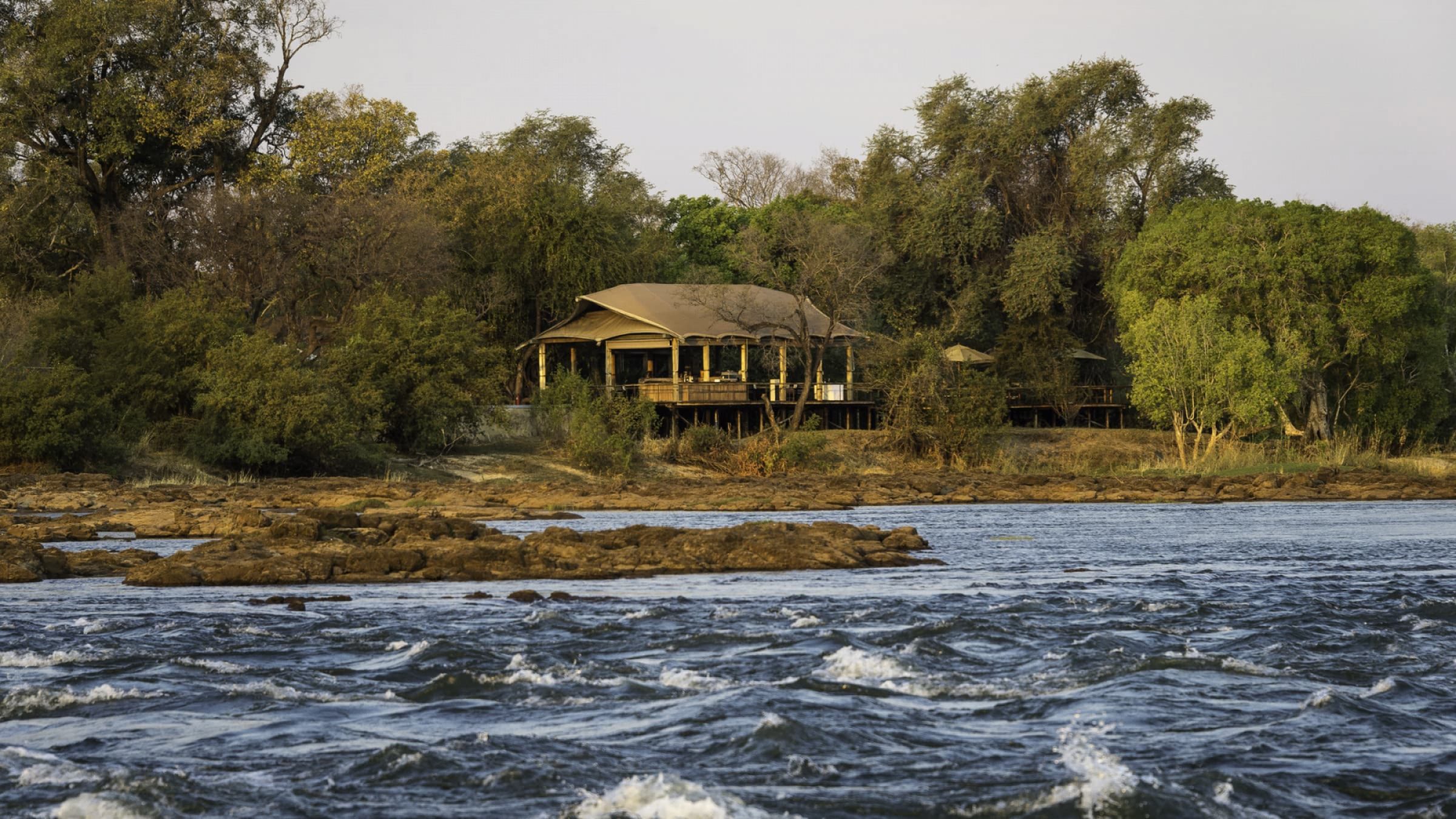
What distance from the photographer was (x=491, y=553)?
2133 cm

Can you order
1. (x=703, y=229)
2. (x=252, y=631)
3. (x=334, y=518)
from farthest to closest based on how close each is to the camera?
1. (x=703, y=229)
2. (x=334, y=518)
3. (x=252, y=631)

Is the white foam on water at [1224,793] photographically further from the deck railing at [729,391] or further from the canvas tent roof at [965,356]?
the canvas tent roof at [965,356]

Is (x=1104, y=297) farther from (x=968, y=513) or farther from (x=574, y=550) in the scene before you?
(x=574, y=550)

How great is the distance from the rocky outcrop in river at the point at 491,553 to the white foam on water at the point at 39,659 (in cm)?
574

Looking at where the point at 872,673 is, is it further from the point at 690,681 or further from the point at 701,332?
the point at 701,332

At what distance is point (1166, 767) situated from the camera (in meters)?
9.79

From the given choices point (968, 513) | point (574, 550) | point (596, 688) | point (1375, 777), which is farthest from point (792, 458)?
point (1375, 777)

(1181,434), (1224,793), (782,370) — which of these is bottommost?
(1224,793)

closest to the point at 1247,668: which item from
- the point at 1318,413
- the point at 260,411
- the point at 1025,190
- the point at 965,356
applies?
the point at 260,411

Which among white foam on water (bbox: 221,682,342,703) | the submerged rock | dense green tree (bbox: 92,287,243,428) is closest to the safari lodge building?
dense green tree (bbox: 92,287,243,428)

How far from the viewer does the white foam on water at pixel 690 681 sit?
12503 mm

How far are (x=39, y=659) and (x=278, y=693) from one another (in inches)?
113

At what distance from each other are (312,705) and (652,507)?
24.6 meters

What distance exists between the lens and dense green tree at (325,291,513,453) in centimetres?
4244
